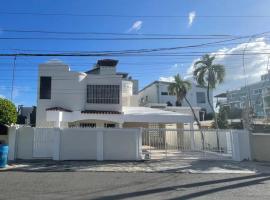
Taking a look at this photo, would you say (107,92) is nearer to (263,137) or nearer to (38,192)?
(263,137)

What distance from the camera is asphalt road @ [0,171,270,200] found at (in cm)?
930

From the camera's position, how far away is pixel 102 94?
26531 millimetres

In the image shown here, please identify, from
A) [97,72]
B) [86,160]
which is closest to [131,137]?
[86,160]

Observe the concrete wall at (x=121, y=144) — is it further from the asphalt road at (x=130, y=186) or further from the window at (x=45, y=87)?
the window at (x=45, y=87)

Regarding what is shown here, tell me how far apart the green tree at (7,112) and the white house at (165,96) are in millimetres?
31659

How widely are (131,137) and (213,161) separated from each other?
16.7 feet

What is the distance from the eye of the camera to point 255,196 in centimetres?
944

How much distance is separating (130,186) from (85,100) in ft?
53.4

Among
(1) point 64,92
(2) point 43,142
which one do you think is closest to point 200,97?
(1) point 64,92

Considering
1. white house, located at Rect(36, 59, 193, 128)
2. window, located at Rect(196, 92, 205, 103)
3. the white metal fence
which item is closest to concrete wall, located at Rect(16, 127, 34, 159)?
white house, located at Rect(36, 59, 193, 128)

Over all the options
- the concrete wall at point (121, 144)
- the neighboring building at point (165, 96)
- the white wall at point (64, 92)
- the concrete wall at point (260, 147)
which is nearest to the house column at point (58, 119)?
the white wall at point (64, 92)

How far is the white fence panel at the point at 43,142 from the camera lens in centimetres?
1759

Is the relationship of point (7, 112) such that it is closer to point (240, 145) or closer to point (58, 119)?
point (58, 119)

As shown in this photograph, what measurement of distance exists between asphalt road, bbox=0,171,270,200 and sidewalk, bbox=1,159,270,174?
1.08 m
